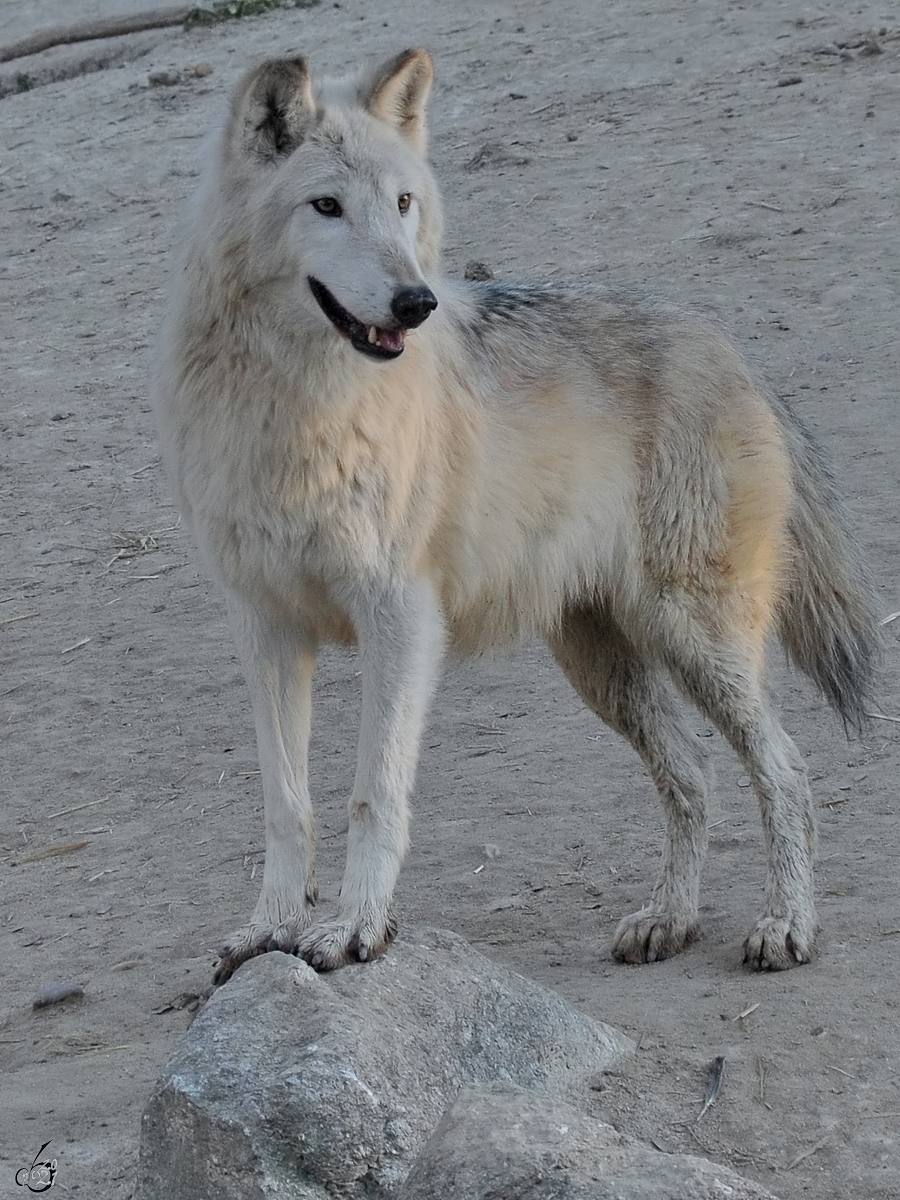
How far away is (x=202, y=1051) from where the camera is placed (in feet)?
11.0

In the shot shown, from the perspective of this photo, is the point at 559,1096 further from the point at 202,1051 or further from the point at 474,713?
the point at 474,713

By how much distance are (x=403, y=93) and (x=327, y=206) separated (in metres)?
0.59

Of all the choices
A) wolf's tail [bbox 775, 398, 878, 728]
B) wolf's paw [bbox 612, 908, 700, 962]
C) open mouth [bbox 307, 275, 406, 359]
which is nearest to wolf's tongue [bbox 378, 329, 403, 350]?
open mouth [bbox 307, 275, 406, 359]

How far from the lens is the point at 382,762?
13.2 feet

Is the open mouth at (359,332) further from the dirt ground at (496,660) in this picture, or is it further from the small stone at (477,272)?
the small stone at (477,272)

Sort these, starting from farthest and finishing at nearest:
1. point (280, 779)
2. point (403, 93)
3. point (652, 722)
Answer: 1. point (652, 722)
2. point (403, 93)
3. point (280, 779)

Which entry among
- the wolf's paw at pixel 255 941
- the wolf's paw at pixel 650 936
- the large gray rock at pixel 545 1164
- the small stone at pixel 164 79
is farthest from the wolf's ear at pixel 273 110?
the small stone at pixel 164 79

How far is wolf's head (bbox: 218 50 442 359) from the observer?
377cm

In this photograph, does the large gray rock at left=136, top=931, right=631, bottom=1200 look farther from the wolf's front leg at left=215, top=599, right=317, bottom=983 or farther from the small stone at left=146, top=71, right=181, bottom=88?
the small stone at left=146, top=71, right=181, bottom=88

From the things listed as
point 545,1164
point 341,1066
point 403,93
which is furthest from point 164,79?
point 545,1164

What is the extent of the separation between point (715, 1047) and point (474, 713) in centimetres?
279

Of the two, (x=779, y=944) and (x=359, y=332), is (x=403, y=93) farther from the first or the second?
(x=779, y=944)

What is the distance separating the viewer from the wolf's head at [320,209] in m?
3.77

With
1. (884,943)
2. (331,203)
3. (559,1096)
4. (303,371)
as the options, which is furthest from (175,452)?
(884,943)
